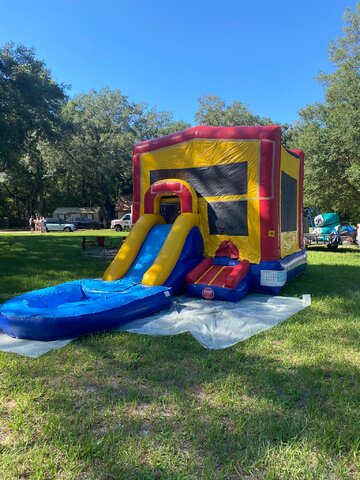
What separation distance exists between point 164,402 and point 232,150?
199 inches

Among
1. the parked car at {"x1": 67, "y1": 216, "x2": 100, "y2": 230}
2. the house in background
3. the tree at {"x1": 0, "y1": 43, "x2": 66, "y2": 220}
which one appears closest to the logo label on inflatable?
the tree at {"x1": 0, "y1": 43, "x2": 66, "y2": 220}

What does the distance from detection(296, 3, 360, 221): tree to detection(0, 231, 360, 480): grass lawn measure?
40.1ft

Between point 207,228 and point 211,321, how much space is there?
2.68 metres

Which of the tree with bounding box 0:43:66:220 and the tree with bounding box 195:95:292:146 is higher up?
the tree with bounding box 195:95:292:146

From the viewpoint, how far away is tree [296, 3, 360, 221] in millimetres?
14328

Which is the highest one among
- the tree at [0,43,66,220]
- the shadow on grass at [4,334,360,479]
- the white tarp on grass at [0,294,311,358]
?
the tree at [0,43,66,220]

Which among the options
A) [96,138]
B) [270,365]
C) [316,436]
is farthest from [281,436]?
[96,138]

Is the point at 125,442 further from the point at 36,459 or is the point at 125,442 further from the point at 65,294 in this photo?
the point at 65,294

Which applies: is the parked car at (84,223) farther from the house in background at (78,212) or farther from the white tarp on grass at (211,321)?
the white tarp on grass at (211,321)

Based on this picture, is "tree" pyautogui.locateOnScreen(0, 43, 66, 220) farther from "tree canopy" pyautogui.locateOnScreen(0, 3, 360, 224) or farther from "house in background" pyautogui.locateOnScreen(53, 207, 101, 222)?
"house in background" pyautogui.locateOnScreen(53, 207, 101, 222)

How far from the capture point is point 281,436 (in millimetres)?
2299

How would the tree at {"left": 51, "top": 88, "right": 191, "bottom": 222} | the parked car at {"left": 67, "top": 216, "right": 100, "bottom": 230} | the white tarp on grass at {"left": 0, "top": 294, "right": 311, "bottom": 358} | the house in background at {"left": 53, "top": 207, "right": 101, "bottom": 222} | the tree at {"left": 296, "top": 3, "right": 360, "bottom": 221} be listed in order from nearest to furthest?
the white tarp on grass at {"left": 0, "top": 294, "right": 311, "bottom": 358} → the tree at {"left": 296, "top": 3, "right": 360, "bottom": 221} → the tree at {"left": 51, "top": 88, "right": 191, "bottom": 222} → the parked car at {"left": 67, "top": 216, "right": 100, "bottom": 230} → the house in background at {"left": 53, "top": 207, "right": 101, "bottom": 222}

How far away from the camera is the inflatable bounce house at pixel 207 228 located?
578 cm

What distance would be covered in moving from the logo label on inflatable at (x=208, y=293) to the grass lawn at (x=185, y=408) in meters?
1.55
